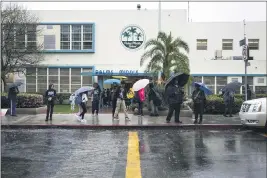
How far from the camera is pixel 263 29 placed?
35.3m

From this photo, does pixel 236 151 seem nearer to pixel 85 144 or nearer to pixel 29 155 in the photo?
pixel 85 144

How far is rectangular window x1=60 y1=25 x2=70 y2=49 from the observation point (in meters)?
35.5

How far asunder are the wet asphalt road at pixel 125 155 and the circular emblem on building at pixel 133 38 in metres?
22.3

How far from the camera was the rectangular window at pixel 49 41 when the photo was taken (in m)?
35.2

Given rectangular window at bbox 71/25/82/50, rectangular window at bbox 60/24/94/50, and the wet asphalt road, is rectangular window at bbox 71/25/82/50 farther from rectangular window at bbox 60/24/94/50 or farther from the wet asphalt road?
the wet asphalt road

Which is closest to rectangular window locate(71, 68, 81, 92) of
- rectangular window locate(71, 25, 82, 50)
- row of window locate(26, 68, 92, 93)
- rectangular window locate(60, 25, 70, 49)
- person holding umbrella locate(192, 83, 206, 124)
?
row of window locate(26, 68, 92, 93)

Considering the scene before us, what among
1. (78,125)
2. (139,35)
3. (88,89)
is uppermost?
(139,35)

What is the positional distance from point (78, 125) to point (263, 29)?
24.8 m

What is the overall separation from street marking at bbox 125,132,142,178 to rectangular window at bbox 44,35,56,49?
81.8 feet

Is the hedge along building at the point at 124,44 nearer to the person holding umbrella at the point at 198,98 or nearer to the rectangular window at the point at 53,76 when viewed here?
the rectangular window at the point at 53,76

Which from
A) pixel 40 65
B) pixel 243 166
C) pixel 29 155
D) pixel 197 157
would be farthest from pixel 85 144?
pixel 40 65

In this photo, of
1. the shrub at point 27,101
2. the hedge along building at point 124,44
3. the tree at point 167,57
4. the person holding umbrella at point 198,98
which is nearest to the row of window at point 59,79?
the hedge along building at point 124,44

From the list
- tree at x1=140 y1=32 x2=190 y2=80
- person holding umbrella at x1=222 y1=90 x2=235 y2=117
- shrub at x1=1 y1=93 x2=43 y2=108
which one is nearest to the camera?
person holding umbrella at x1=222 y1=90 x2=235 y2=117

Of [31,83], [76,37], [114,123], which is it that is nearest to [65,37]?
[76,37]
